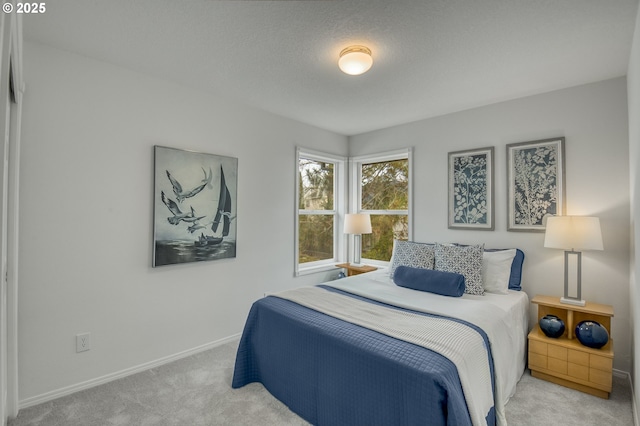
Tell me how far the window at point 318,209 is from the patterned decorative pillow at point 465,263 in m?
1.74

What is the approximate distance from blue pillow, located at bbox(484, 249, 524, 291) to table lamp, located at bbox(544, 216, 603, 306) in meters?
0.35

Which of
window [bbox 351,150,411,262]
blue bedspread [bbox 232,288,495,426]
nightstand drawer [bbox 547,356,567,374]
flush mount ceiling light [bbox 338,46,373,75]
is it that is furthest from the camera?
window [bbox 351,150,411,262]

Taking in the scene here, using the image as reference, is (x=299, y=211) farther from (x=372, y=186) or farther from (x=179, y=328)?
(x=179, y=328)

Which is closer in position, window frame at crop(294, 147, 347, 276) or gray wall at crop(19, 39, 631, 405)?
gray wall at crop(19, 39, 631, 405)

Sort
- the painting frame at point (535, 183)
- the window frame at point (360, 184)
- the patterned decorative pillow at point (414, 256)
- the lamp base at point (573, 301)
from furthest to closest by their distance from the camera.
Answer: the window frame at point (360, 184)
the patterned decorative pillow at point (414, 256)
the painting frame at point (535, 183)
the lamp base at point (573, 301)

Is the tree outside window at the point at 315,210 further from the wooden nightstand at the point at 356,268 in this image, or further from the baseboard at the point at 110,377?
the baseboard at the point at 110,377

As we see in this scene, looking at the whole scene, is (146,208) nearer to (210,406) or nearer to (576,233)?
(210,406)

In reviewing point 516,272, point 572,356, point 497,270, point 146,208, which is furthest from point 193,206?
point 572,356

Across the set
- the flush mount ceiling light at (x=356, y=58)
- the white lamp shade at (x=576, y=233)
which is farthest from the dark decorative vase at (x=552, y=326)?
the flush mount ceiling light at (x=356, y=58)

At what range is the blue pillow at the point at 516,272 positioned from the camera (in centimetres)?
294

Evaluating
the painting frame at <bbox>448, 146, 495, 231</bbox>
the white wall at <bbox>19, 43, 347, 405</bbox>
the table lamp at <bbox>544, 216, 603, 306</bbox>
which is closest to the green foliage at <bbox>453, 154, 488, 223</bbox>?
the painting frame at <bbox>448, 146, 495, 231</bbox>

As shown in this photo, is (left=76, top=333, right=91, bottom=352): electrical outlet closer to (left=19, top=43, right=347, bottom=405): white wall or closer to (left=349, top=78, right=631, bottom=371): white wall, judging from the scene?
(left=19, top=43, right=347, bottom=405): white wall

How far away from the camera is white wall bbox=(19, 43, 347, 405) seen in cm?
221

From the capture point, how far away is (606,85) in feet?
8.79
